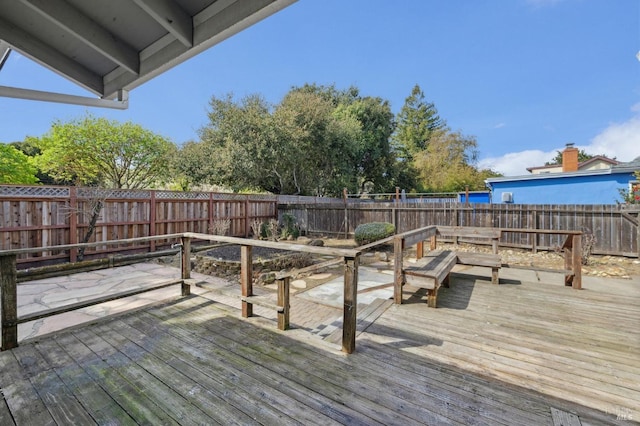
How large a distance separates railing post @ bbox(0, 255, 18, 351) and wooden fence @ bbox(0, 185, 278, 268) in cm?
256

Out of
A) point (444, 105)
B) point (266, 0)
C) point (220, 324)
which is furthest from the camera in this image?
point (444, 105)

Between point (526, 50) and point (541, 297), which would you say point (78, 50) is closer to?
point (541, 297)

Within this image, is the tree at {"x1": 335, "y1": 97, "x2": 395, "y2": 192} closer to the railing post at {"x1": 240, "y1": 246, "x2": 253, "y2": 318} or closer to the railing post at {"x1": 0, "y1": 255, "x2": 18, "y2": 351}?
the railing post at {"x1": 240, "y1": 246, "x2": 253, "y2": 318}

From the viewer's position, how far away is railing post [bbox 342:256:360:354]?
2047 millimetres

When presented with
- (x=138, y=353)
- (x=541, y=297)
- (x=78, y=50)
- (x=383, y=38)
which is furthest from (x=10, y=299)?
(x=383, y=38)

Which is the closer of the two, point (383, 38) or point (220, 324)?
point (220, 324)

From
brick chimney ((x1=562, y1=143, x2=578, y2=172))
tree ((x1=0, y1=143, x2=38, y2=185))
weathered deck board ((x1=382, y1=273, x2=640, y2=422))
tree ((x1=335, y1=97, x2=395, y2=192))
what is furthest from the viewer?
tree ((x1=335, y1=97, x2=395, y2=192))

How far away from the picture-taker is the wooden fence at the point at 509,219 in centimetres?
629

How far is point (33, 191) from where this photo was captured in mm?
5367

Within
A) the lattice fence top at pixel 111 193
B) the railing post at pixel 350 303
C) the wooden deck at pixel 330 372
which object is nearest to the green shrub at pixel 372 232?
the wooden deck at pixel 330 372

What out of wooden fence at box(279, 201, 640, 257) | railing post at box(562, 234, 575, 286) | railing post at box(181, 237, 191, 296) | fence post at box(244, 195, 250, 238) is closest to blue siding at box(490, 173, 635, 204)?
wooden fence at box(279, 201, 640, 257)

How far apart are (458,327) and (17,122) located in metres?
22.4

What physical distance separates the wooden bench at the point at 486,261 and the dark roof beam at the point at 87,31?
14.8 feet

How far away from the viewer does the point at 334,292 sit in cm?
439
